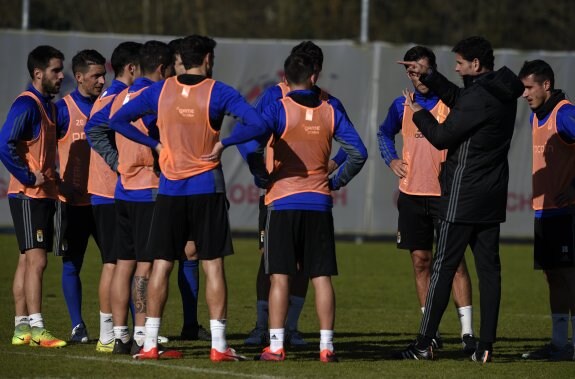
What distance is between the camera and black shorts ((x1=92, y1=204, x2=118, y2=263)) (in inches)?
387

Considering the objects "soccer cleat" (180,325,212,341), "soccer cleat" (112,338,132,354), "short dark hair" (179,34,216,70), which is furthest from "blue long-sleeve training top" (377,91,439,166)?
"soccer cleat" (112,338,132,354)

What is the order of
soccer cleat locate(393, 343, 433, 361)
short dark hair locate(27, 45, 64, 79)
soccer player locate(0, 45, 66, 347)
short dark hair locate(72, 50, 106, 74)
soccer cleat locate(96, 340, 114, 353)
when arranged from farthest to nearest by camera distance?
short dark hair locate(72, 50, 106, 74) < short dark hair locate(27, 45, 64, 79) < soccer player locate(0, 45, 66, 347) < soccer cleat locate(96, 340, 114, 353) < soccer cleat locate(393, 343, 433, 361)

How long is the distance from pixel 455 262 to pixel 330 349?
120 centimetres

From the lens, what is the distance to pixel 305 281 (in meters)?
10.7

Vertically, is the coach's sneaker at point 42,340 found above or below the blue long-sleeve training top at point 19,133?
below

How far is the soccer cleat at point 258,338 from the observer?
10.5 meters

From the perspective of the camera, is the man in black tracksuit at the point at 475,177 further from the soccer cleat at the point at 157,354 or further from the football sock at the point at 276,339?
the soccer cleat at the point at 157,354

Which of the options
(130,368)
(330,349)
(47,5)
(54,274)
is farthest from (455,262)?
(47,5)

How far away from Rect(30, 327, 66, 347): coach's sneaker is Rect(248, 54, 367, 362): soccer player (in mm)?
1760

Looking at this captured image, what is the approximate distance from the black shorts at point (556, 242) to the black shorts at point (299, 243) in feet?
6.38

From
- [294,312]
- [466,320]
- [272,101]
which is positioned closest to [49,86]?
Result: [272,101]

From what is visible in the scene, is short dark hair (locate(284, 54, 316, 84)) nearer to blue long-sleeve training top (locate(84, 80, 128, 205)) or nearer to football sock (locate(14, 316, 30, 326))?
blue long-sleeve training top (locate(84, 80, 128, 205))

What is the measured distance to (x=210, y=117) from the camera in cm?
867

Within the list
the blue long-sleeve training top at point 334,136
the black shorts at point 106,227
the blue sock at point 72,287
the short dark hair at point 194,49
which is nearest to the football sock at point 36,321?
the blue sock at point 72,287
